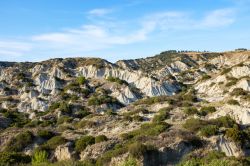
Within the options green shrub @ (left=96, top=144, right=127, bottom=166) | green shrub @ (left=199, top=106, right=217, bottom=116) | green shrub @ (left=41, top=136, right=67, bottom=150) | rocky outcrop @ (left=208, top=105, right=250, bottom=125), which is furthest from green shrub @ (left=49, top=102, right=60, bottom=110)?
green shrub @ (left=96, top=144, right=127, bottom=166)

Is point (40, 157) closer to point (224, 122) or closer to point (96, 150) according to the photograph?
point (96, 150)

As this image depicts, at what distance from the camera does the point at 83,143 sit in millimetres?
36594

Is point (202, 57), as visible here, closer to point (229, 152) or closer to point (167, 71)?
point (167, 71)

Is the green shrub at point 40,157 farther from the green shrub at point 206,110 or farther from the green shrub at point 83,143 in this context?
the green shrub at point 206,110

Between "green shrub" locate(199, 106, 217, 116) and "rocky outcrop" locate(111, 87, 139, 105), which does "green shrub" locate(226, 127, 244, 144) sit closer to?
"green shrub" locate(199, 106, 217, 116)

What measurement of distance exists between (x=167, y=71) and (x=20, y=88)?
6773 cm

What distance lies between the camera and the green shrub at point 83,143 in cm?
3609

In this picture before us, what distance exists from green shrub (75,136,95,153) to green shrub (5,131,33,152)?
245 inches

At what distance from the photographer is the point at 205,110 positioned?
162ft

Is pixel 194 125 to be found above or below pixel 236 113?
below

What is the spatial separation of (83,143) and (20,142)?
7.51m

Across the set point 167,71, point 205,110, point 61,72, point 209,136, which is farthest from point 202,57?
point 209,136

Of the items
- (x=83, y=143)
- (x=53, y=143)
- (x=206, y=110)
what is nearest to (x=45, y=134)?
(x=53, y=143)

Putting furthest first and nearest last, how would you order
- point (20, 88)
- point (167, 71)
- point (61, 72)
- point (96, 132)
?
point (167, 71) < point (61, 72) < point (20, 88) < point (96, 132)
